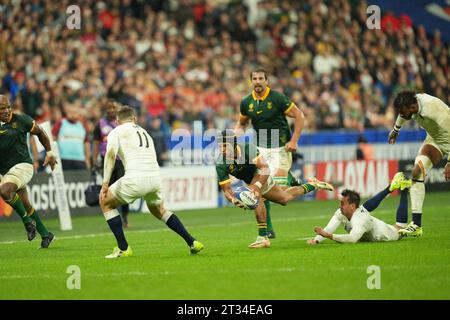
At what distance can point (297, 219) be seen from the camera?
2091 cm

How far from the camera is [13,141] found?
1578 cm

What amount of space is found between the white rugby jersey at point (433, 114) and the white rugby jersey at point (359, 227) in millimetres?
1838

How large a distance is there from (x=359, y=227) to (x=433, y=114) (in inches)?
89.3

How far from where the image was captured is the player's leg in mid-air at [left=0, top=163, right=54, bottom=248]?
1546cm

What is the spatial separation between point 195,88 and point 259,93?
13539 millimetres

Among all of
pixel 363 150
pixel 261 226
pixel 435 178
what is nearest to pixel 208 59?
pixel 363 150

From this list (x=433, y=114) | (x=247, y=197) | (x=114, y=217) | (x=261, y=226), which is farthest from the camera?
(x=433, y=114)

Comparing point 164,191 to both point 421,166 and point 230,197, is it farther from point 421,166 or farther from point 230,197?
point 230,197

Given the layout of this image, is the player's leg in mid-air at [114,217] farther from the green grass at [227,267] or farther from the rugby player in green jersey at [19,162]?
the rugby player in green jersey at [19,162]

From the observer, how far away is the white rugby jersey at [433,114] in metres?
15.1

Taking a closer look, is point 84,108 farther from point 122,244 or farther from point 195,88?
point 122,244

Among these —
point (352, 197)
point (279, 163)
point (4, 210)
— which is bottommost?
point (4, 210)
